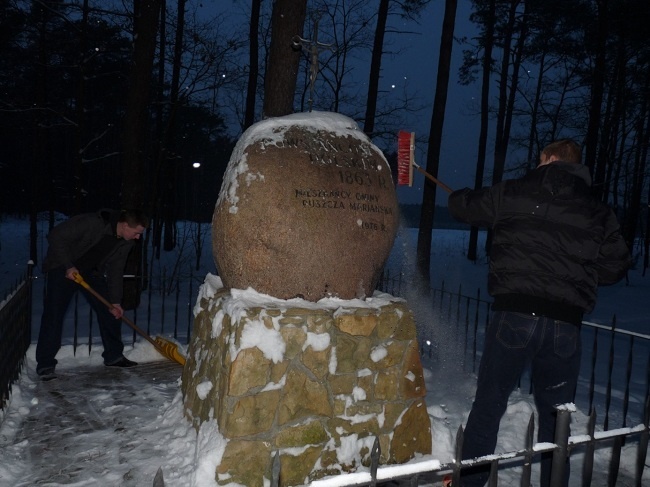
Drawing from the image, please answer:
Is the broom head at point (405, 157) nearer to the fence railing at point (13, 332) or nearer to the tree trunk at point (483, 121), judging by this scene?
the fence railing at point (13, 332)

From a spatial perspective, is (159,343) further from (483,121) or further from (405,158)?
(483,121)

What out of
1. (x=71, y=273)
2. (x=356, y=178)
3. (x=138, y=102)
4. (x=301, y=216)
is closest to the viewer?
(x=301, y=216)

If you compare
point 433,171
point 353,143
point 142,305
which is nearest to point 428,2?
point 433,171

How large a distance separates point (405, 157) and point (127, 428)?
3.06 m

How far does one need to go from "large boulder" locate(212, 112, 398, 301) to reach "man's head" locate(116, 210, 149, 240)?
5.18 feet

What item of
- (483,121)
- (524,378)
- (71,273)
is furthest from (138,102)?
(483,121)

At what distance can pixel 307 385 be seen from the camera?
3.33 m

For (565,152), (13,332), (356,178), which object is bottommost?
(13,332)

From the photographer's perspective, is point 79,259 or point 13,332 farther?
point 79,259

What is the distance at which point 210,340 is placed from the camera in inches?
146

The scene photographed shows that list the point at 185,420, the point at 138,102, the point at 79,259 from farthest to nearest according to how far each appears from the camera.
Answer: the point at 138,102, the point at 79,259, the point at 185,420

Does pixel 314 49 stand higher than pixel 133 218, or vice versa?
pixel 314 49

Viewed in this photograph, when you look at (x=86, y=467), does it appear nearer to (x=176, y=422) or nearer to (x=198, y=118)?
(x=176, y=422)

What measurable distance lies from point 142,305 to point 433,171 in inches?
269
